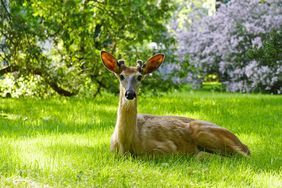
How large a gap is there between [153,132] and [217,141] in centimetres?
68

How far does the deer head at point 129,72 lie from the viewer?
6064 mm

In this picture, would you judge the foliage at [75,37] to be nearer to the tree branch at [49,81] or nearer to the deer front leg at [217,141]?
the tree branch at [49,81]

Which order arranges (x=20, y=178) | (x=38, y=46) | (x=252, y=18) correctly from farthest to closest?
(x=252, y=18) < (x=38, y=46) < (x=20, y=178)

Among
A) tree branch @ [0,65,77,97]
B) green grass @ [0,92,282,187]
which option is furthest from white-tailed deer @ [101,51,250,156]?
tree branch @ [0,65,77,97]

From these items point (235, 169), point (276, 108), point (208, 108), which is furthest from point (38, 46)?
point (235, 169)

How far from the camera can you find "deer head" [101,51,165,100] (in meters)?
6.06

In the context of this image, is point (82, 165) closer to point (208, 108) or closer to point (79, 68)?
point (208, 108)

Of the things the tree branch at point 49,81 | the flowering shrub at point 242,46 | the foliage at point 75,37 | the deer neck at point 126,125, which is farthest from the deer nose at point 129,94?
Result: the flowering shrub at point 242,46

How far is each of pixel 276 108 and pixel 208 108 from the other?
1360mm

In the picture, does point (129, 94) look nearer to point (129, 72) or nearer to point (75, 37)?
point (129, 72)

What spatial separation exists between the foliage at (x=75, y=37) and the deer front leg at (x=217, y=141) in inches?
238

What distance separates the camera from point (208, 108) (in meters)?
11.6

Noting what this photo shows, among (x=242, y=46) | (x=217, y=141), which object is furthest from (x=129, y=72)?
(x=242, y=46)

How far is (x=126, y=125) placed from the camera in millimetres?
6285
